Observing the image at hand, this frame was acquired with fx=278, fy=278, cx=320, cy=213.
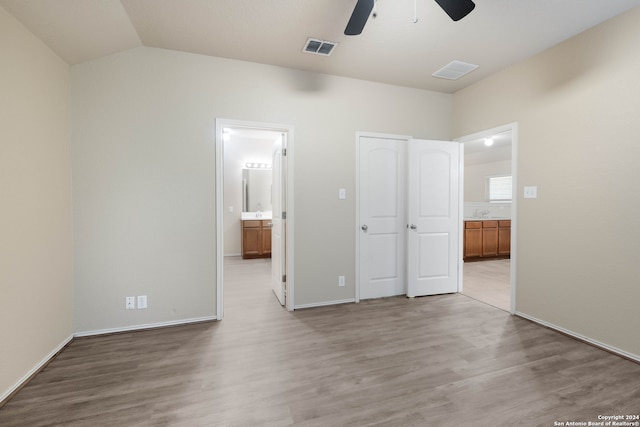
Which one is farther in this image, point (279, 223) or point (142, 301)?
point (279, 223)

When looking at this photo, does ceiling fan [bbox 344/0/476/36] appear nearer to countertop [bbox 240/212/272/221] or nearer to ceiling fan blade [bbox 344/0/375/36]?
ceiling fan blade [bbox 344/0/375/36]

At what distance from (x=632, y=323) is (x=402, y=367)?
185 cm

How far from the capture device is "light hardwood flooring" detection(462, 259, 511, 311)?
11.6 ft

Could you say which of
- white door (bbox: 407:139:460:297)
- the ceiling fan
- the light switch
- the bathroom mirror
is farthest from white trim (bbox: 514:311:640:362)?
the bathroom mirror

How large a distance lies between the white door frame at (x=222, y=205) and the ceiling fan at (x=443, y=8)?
142 centimetres

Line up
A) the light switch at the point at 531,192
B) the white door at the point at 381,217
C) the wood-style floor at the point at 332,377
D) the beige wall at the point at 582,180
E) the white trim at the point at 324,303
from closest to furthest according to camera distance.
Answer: the wood-style floor at the point at 332,377 < the beige wall at the point at 582,180 < the light switch at the point at 531,192 < the white trim at the point at 324,303 < the white door at the point at 381,217

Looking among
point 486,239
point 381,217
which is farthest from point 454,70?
point 486,239

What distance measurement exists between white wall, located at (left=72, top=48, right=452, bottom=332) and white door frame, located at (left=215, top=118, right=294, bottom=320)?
6 cm

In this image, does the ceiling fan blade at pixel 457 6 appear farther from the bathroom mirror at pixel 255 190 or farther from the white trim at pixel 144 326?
the bathroom mirror at pixel 255 190

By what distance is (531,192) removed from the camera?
2.90 m

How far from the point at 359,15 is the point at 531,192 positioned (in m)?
2.48

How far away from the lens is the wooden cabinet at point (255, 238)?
6.12 meters

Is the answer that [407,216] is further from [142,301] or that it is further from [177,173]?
[142,301]

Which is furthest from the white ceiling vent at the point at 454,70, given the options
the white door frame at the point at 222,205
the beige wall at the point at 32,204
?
the beige wall at the point at 32,204
